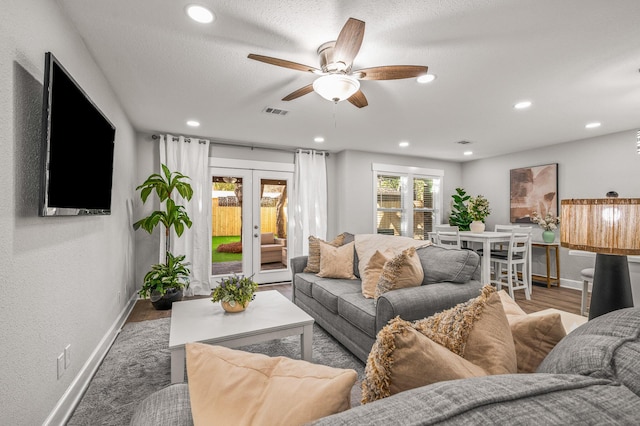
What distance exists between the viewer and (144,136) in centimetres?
441

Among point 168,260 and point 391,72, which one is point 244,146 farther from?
point 391,72

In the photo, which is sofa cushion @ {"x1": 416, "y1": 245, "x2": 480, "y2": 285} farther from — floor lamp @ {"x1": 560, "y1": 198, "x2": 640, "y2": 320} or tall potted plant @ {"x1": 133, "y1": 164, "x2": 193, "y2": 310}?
tall potted plant @ {"x1": 133, "y1": 164, "x2": 193, "y2": 310}

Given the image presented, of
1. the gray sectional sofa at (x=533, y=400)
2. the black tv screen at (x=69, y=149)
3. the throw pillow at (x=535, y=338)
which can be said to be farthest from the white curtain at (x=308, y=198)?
the gray sectional sofa at (x=533, y=400)

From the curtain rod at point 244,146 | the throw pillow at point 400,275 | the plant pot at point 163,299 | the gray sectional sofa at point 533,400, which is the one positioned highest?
the curtain rod at point 244,146

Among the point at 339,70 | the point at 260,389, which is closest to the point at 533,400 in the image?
the point at 260,389

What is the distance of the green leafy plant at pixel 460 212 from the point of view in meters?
5.89

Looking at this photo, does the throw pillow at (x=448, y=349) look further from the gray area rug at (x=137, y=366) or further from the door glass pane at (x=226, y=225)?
the door glass pane at (x=226, y=225)

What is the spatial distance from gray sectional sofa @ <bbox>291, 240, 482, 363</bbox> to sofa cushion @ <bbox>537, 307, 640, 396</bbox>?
133 centimetres

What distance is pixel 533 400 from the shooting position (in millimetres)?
456

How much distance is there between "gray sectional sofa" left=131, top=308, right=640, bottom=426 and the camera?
0.42 meters

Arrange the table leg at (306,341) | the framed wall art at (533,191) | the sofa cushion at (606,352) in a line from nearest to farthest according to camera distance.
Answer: the sofa cushion at (606,352) → the table leg at (306,341) → the framed wall art at (533,191)

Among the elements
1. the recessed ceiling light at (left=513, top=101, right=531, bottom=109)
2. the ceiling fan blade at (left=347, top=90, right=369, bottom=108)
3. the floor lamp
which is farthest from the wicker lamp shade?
the recessed ceiling light at (left=513, top=101, right=531, bottom=109)

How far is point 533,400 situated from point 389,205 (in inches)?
225

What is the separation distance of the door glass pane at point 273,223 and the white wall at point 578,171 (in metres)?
4.26
